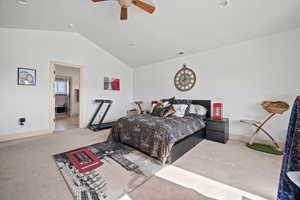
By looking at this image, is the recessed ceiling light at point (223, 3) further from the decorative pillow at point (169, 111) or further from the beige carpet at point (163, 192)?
the beige carpet at point (163, 192)

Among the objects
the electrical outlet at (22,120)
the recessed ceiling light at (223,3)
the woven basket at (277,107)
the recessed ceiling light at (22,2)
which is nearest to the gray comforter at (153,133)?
the woven basket at (277,107)

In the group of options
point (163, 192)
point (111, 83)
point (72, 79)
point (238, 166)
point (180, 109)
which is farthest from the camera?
point (72, 79)

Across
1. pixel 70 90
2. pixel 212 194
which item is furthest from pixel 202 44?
pixel 70 90

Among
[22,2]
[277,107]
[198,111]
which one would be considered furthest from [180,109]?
[22,2]

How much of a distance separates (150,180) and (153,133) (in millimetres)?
730

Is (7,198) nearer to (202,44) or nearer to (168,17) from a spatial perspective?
(168,17)

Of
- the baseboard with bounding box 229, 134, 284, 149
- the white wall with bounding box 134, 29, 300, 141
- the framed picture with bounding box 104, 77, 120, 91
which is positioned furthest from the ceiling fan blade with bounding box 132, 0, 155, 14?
the baseboard with bounding box 229, 134, 284, 149

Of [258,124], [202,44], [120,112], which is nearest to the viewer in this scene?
[258,124]

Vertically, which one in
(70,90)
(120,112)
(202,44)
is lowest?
(120,112)

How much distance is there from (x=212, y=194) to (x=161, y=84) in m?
3.84

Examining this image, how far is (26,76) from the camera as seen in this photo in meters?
3.30

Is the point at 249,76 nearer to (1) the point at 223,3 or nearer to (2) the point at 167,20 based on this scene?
(1) the point at 223,3

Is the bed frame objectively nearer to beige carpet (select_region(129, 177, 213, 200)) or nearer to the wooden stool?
beige carpet (select_region(129, 177, 213, 200))

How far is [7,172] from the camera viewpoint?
1790mm
